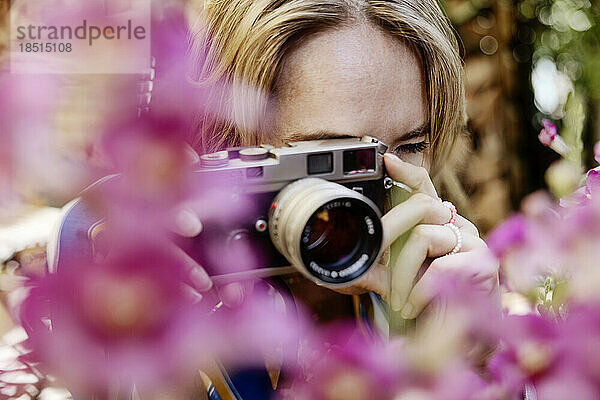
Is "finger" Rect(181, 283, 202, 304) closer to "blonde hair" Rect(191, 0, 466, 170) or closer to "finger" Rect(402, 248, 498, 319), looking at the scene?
"finger" Rect(402, 248, 498, 319)

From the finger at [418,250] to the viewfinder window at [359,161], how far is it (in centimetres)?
4

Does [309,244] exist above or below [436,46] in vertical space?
below

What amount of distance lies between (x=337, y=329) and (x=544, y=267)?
7 cm

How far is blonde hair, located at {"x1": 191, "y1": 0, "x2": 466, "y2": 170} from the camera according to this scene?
47cm

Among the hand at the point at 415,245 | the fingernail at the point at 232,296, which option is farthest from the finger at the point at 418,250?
the fingernail at the point at 232,296

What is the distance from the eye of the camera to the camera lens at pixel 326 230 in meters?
0.32

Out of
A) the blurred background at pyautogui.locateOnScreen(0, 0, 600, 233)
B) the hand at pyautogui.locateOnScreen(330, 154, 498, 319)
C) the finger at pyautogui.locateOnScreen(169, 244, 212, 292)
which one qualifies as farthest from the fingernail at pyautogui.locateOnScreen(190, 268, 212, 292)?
the blurred background at pyautogui.locateOnScreen(0, 0, 600, 233)

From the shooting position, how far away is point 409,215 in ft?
1.26

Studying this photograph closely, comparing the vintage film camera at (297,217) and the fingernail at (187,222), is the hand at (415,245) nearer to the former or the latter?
the vintage film camera at (297,217)

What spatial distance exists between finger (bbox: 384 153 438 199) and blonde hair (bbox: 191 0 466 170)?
97mm

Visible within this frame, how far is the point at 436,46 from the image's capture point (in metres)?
0.52

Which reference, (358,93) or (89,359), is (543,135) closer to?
(358,93)

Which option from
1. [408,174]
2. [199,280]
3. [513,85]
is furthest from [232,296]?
[513,85]

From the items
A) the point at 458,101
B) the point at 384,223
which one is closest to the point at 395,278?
the point at 384,223
